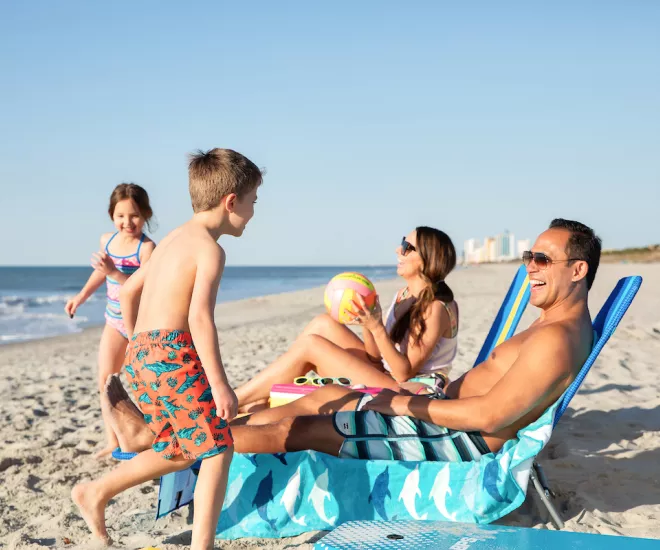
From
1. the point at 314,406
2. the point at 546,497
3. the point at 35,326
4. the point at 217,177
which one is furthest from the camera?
the point at 35,326

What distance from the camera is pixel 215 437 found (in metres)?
2.83

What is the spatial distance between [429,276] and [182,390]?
2126 mm

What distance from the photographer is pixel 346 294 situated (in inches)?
172

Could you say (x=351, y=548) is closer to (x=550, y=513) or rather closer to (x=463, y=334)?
(x=550, y=513)

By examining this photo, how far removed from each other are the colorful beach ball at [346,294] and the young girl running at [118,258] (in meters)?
1.32

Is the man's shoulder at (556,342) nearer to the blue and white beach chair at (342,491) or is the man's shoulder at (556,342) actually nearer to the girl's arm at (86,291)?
the blue and white beach chair at (342,491)

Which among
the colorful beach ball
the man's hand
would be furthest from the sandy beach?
the colorful beach ball

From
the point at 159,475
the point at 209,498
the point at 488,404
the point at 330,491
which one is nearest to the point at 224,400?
the point at 209,498

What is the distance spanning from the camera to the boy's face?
3000mm

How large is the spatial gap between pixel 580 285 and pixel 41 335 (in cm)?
1432

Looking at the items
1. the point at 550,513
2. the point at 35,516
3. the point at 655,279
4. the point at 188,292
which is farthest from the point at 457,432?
the point at 655,279

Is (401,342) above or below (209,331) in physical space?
below

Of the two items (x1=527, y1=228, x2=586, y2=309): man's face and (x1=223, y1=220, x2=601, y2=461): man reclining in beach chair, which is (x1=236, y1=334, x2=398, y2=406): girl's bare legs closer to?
(x1=223, y1=220, x2=601, y2=461): man reclining in beach chair

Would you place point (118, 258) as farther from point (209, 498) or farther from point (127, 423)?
point (209, 498)
